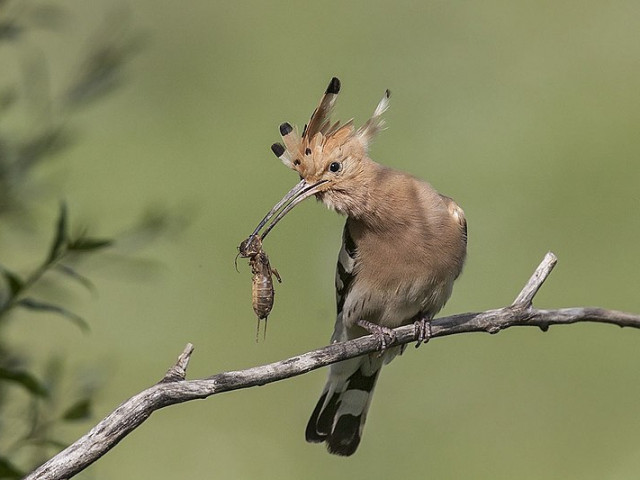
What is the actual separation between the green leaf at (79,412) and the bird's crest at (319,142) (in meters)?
1.43

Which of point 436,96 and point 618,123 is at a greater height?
point 436,96

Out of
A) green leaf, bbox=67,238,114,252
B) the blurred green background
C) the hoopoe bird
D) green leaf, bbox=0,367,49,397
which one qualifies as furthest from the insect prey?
the blurred green background

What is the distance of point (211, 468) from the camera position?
227 inches

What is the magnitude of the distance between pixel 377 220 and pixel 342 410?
928 millimetres

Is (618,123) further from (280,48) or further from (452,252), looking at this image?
(452,252)

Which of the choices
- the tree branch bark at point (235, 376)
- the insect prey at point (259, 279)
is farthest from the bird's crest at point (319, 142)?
the tree branch bark at point (235, 376)

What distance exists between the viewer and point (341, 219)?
6.91m

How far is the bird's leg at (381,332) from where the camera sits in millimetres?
3592

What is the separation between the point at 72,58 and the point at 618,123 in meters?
3.94

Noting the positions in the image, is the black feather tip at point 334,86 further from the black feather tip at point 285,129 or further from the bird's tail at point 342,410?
the bird's tail at point 342,410

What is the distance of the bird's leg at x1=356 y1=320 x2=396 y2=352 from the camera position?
3.59 m

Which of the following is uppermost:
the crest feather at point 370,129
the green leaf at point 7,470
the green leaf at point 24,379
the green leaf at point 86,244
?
the crest feather at point 370,129

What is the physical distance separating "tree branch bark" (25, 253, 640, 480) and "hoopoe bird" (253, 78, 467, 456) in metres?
0.45

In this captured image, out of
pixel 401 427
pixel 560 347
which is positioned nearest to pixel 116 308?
pixel 401 427
